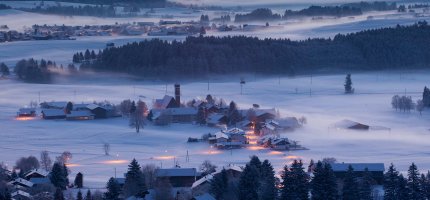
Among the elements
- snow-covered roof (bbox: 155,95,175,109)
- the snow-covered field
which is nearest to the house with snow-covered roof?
the snow-covered field

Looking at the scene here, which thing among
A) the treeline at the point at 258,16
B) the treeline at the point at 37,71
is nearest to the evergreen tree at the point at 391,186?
the treeline at the point at 37,71

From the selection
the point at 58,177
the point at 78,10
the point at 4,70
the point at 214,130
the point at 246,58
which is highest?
the point at 78,10

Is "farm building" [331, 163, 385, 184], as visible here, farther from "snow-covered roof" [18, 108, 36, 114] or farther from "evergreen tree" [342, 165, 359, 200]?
"snow-covered roof" [18, 108, 36, 114]

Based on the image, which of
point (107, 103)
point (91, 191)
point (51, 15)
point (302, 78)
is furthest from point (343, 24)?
point (91, 191)

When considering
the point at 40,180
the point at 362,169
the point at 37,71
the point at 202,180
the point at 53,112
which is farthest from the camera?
the point at 37,71

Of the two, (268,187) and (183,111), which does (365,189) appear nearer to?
(268,187)

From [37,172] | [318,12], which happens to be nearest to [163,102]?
[37,172]
